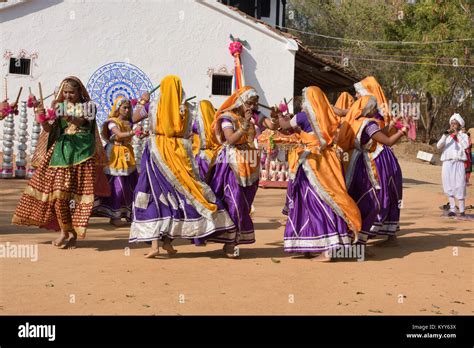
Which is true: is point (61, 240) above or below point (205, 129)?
below

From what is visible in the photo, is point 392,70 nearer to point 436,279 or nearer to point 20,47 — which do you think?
point 20,47

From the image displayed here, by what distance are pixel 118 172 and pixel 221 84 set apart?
10.9 m

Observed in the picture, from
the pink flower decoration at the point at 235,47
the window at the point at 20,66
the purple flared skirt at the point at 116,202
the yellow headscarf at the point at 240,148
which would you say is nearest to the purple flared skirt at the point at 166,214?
the yellow headscarf at the point at 240,148

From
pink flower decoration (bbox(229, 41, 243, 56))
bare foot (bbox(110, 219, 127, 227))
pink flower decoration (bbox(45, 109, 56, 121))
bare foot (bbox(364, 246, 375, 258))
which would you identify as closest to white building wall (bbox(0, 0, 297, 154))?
pink flower decoration (bbox(229, 41, 243, 56))

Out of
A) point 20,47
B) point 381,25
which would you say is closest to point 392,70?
point 381,25

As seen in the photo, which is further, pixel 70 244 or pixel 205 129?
pixel 205 129

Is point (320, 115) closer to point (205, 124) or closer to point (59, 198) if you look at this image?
point (205, 124)

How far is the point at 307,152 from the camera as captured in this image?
8.37m

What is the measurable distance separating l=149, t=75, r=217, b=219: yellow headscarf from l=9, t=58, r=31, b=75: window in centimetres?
1208

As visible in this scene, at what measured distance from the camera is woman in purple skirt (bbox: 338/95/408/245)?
8.52 metres

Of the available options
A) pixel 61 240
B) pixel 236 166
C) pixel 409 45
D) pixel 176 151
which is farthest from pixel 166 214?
pixel 409 45

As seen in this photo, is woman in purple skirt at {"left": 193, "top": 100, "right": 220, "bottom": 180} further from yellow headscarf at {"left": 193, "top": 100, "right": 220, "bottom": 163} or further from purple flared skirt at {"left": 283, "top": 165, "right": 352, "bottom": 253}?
purple flared skirt at {"left": 283, "top": 165, "right": 352, "bottom": 253}

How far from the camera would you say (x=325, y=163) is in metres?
8.30

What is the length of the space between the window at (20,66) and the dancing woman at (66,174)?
11497 millimetres
